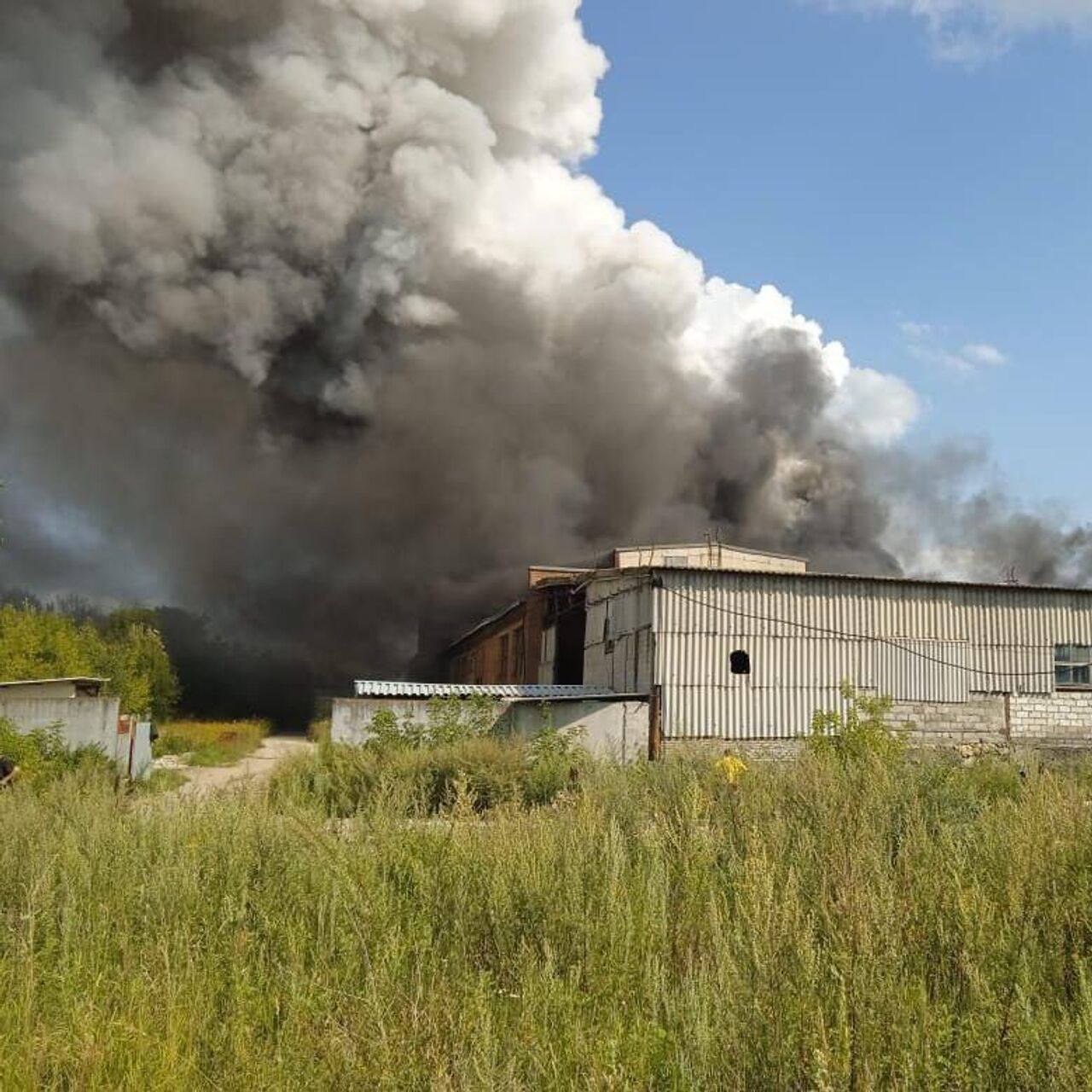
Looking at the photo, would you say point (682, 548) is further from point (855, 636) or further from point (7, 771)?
point (7, 771)

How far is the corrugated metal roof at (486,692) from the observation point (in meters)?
24.0

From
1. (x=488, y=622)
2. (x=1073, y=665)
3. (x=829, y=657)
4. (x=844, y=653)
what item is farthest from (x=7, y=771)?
(x=488, y=622)

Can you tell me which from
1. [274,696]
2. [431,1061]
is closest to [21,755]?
[431,1061]

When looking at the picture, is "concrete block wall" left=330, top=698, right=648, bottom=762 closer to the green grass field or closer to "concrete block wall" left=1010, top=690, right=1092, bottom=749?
the green grass field

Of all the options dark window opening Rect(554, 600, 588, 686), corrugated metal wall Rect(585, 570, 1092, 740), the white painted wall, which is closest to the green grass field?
the white painted wall

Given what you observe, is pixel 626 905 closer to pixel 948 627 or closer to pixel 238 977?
pixel 238 977

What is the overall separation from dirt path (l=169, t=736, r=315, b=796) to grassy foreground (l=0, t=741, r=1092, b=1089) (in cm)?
125

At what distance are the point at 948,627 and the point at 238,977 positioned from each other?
23.3 meters

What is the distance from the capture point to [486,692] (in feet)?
81.4

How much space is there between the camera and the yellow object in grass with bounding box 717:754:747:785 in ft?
24.3

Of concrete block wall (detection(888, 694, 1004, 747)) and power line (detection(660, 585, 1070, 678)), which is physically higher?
power line (detection(660, 585, 1070, 678))

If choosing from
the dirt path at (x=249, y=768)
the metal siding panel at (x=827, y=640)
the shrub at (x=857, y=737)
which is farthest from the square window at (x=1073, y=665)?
the dirt path at (x=249, y=768)

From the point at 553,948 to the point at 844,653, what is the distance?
2101 centimetres

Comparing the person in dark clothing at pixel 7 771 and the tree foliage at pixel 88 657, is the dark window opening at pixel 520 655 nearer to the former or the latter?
the tree foliage at pixel 88 657
